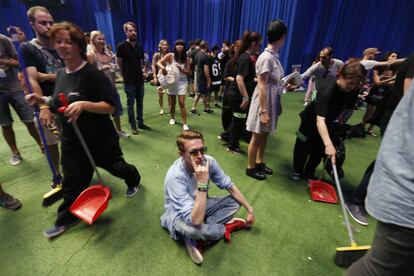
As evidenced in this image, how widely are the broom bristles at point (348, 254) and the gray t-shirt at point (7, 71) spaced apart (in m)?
3.53

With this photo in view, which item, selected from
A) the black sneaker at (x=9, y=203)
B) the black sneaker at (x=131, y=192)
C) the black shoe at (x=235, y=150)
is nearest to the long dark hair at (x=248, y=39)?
the black shoe at (x=235, y=150)

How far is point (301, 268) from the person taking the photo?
169 cm

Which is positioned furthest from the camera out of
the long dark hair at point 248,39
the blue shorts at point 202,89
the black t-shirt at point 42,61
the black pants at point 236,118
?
the blue shorts at point 202,89

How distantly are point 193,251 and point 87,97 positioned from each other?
4.50 feet

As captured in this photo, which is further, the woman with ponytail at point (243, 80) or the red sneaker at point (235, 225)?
the woman with ponytail at point (243, 80)

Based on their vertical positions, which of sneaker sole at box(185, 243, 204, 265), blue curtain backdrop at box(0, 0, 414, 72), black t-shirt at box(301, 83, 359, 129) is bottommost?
sneaker sole at box(185, 243, 204, 265)

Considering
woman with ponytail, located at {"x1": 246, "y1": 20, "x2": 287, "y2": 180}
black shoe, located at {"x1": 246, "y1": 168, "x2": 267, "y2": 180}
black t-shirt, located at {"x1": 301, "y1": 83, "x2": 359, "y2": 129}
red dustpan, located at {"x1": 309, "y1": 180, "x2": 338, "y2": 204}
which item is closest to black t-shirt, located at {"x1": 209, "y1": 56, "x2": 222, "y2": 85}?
woman with ponytail, located at {"x1": 246, "y1": 20, "x2": 287, "y2": 180}

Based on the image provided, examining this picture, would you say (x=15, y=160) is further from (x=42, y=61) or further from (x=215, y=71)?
(x=215, y=71)

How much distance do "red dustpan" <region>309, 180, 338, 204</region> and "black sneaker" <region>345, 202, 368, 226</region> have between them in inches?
6.9

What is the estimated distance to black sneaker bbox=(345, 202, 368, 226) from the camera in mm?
2143

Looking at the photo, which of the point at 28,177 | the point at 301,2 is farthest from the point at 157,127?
the point at 301,2

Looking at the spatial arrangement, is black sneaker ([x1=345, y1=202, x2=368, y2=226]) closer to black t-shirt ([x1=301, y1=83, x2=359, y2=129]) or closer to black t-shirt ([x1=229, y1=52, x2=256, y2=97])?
black t-shirt ([x1=301, y1=83, x2=359, y2=129])

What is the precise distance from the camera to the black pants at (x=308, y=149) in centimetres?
251

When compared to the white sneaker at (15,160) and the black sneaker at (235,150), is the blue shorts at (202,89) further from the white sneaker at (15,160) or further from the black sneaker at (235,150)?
the white sneaker at (15,160)
